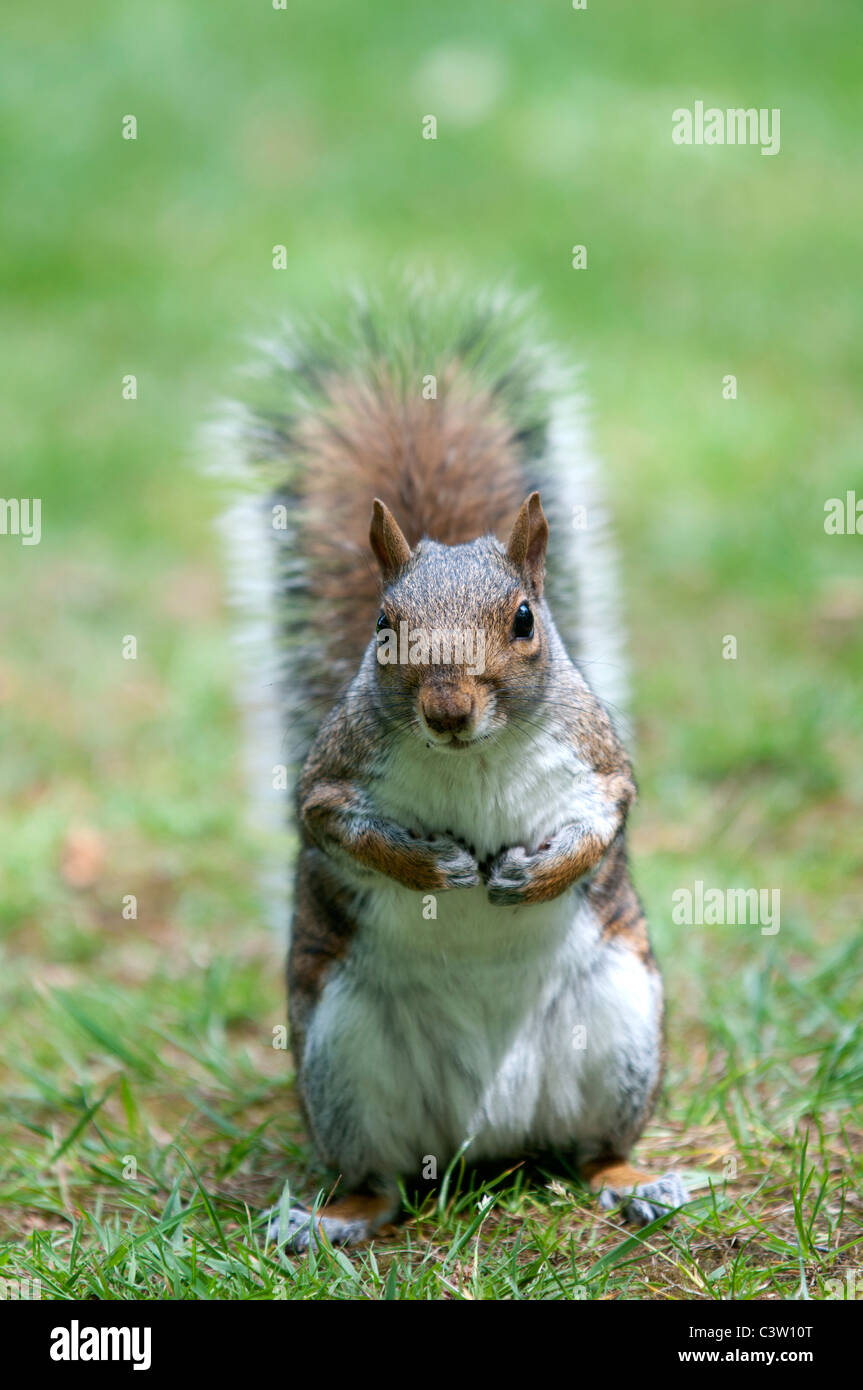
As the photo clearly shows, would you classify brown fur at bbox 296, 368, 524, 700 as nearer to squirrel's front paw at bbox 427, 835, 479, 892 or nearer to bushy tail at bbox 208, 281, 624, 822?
bushy tail at bbox 208, 281, 624, 822

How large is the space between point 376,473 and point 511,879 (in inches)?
36.3

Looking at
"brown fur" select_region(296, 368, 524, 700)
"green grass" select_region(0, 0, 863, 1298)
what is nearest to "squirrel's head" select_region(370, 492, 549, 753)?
"brown fur" select_region(296, 368, 524, 700)

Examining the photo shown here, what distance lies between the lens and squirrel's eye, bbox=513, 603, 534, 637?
1983mm

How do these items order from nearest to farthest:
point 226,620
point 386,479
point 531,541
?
point 531,541 → point 386,479 → point 226,620

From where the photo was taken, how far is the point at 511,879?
196cm

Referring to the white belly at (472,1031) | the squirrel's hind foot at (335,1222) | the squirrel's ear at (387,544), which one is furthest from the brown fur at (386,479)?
the squirrel's hind foot at (335,1222)

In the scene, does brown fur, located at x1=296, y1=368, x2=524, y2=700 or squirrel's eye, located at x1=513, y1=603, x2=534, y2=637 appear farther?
brown fur, located at x1=296, y1=368, x2=524, y2=700

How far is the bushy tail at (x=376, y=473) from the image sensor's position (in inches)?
102

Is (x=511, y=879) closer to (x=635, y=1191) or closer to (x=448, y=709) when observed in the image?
(x=448, y=709)

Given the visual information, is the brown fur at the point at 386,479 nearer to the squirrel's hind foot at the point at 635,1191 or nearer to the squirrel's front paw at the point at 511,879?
the squirrel's front paw at the point at 511,879

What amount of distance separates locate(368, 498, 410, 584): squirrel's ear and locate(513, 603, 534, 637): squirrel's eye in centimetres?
18

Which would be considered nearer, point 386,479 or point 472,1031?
point 472,1031

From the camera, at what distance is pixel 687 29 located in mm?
8242

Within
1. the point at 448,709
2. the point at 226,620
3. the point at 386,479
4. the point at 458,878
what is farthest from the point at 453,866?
the point at 226,620
